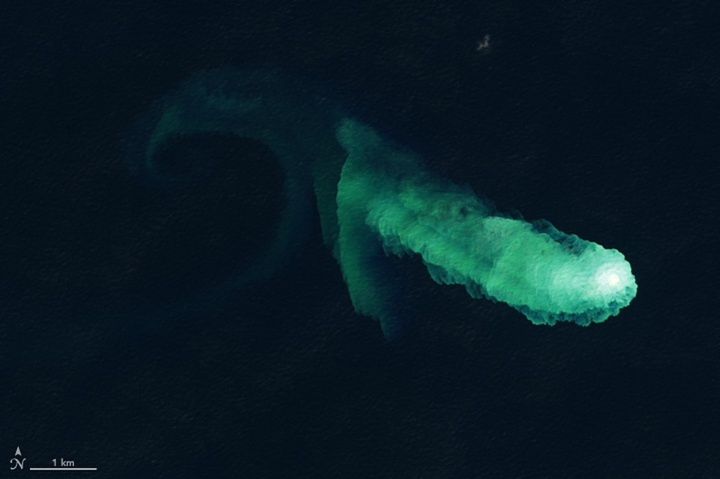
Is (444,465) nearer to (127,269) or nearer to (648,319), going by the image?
(648,319)

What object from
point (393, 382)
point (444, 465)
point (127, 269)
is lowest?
point (444, 465)

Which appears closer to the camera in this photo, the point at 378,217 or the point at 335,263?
the point at 335,263

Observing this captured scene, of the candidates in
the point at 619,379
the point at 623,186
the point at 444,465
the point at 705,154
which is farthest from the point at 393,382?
the point at 705,154

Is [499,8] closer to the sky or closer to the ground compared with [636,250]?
closer to the sky

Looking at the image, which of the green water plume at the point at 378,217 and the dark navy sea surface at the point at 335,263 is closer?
the green water plume at the point at 378,217

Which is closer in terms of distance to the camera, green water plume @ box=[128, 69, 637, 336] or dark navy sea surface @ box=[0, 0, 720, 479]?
green water plume @ box=[128, 69, 637, 336]

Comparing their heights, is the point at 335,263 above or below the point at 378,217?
below

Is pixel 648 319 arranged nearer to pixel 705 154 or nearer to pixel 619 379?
pixel 619 379
